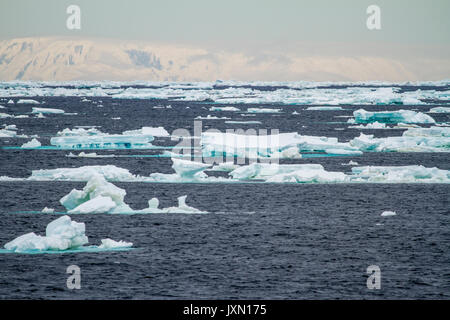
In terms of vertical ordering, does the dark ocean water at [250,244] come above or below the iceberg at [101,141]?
below

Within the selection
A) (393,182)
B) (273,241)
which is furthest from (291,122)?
(273,241)

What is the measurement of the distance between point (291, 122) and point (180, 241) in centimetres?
4018

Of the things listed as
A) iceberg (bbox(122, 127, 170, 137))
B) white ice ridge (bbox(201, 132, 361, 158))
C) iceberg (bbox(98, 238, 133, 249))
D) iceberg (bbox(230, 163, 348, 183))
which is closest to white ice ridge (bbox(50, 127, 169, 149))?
iceberg (bbox(122, 127, 170, 137))

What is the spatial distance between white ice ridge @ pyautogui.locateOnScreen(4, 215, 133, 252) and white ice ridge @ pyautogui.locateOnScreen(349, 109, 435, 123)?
3169 cm

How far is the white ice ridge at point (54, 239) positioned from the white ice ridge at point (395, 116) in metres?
31.7

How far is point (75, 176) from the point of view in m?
22.0

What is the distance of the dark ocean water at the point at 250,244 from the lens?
11.5m

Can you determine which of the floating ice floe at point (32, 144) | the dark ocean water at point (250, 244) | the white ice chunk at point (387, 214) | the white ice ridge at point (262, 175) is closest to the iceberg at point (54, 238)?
the dark ocean water at point (250, 244)

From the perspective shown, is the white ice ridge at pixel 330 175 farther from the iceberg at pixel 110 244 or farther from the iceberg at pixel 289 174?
the iceberg at pixel 110 244

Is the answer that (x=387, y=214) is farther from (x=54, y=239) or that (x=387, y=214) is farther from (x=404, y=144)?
(x=404, y=144)

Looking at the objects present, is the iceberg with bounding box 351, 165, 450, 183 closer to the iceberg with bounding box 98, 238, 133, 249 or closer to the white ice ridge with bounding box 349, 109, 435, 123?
the iceberg with bounding box 98, 238, 133, 249

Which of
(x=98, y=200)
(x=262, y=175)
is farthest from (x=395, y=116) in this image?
(x=98, y=200)

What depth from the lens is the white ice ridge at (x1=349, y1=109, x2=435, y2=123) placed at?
4506 centimetres

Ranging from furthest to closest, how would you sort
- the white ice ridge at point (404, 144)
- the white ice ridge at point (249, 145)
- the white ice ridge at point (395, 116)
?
the white ice ridge at point (395, 116)
the white ice ridge at point (404, 144)
the white ice ridge at point (249, 145)
